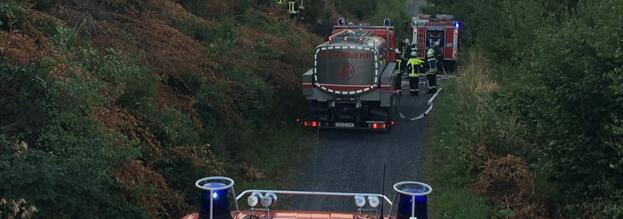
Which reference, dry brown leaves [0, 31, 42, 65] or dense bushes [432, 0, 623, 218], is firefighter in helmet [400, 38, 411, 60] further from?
dry brown leaves [0, 31, 42, 65]

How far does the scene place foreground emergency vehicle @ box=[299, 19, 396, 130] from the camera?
13094mm

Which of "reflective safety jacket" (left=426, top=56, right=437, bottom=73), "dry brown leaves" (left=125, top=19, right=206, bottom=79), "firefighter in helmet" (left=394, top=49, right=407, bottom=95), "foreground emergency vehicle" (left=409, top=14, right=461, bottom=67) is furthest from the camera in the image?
"foreground emergency vehicle" (left=409, top=14, right=461, bottom=67)

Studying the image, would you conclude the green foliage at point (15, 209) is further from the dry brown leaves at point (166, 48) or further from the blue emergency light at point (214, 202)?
the dry brown leaves at point (166, 48)

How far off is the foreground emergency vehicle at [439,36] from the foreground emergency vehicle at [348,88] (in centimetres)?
1176

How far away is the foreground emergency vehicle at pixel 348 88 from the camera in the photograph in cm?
1309

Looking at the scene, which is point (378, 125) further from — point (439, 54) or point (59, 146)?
point (439, 54)

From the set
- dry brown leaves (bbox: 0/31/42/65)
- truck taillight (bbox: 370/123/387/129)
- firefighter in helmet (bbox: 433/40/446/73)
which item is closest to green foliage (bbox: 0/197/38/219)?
dry brown leaves (bbox: 0/31/42/65)

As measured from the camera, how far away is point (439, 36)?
83.2ft

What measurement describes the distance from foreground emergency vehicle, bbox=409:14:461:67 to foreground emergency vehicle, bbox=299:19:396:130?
11.8m

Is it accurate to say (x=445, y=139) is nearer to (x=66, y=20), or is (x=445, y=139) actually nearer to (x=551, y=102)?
(x=551, y=102)

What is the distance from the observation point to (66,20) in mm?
9289

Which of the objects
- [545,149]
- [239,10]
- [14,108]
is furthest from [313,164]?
[239,10]

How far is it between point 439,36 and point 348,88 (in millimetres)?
13148

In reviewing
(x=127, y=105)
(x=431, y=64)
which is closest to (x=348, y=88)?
(x=431, y=64)
